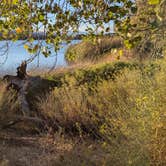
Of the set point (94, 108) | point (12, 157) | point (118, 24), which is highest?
point (118, 24)

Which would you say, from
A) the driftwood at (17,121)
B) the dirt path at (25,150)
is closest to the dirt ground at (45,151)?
the dirt path at (25,150)

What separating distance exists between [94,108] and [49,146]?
1.17 metres

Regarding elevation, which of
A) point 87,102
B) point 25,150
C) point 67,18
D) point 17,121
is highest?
point 67,18

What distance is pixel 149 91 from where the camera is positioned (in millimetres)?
5008

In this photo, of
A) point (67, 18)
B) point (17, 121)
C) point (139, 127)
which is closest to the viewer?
point (67, 18)

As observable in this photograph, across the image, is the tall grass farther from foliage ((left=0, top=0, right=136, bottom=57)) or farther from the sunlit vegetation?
foliage ((left=0, top=0, right=136, bottom=57))

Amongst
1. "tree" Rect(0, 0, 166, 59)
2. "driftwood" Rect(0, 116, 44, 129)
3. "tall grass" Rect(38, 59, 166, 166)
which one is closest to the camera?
"tree" Rect(0, 0, 166, 59)

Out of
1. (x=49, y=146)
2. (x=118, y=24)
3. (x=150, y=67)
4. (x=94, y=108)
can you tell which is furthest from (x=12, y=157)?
(x=118, y=24)

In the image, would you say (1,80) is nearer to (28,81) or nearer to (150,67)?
(28,81)

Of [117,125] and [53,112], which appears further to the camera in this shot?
[53,112]

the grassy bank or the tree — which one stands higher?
the tree

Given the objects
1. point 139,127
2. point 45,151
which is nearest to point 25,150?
point 45,151

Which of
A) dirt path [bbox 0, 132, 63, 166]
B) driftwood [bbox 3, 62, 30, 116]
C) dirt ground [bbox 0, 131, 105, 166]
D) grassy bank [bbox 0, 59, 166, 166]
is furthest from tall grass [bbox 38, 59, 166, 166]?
driftwood [bbox 3, 62, 30, 116]

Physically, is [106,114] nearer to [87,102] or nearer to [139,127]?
[87,102]
